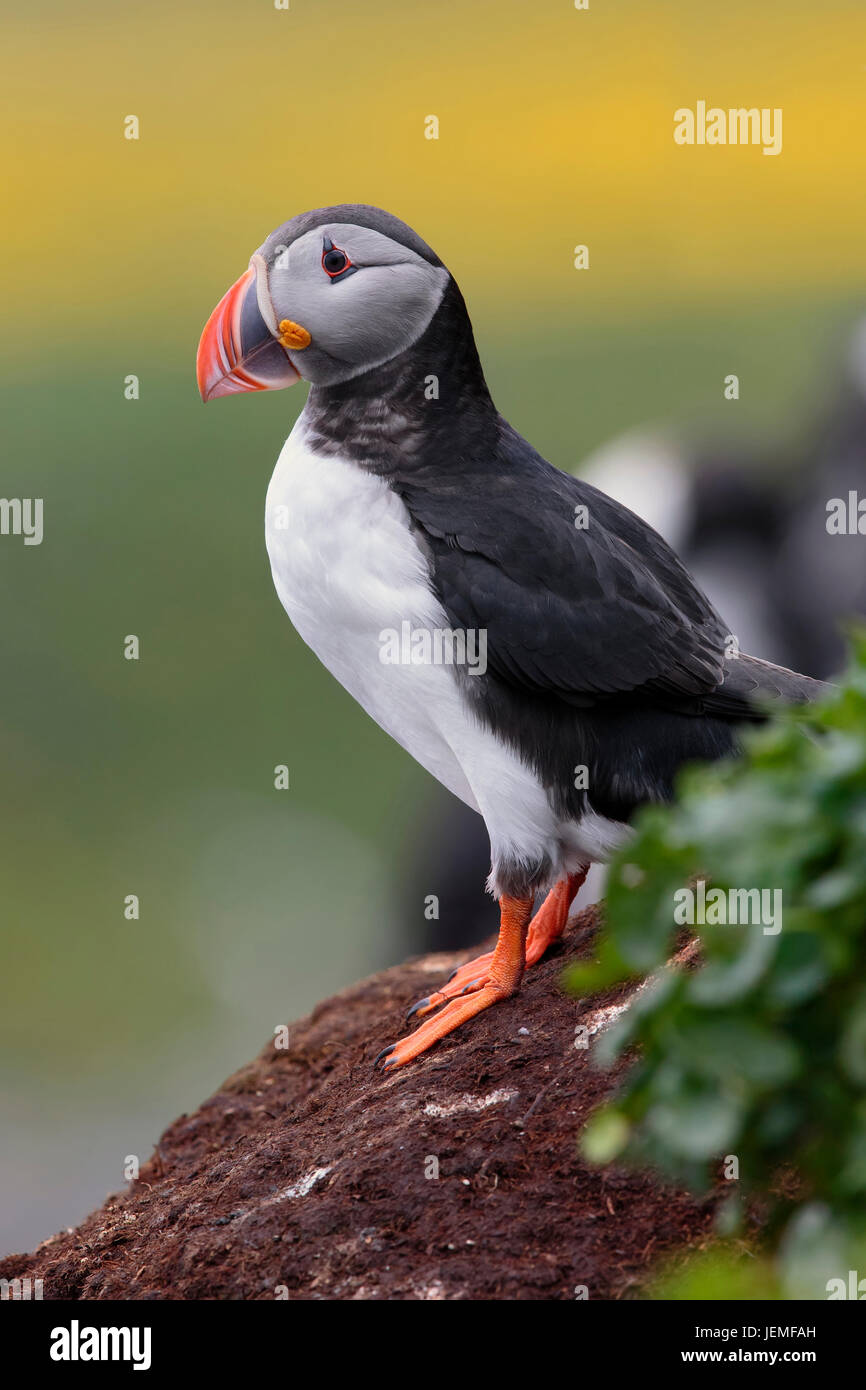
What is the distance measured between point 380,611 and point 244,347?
0.85 m

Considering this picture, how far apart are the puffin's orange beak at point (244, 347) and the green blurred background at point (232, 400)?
3836mm

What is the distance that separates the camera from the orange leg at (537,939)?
15.0 ft

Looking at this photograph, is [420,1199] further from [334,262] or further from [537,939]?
[334,262]

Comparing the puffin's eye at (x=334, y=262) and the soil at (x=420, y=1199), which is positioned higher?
the puffin's eye at (x=334, y=262)

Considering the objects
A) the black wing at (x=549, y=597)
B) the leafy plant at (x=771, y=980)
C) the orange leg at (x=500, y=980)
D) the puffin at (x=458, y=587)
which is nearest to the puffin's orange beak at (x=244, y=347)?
the puffin at (x=458, y=587)

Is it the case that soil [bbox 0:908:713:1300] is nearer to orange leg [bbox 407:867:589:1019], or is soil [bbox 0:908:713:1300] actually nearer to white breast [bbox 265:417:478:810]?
orange leg [bbox 407:867:589:1019]

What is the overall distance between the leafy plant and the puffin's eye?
2.45 m

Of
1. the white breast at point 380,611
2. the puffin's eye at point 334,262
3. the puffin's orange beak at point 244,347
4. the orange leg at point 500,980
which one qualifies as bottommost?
the orange leg at point 500,980

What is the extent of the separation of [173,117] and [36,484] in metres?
5.91

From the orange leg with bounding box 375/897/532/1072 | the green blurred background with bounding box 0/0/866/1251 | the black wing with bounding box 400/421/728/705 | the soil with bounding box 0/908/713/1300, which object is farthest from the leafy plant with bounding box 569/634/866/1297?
the green blurred background with bounding box 0/0/866/1251

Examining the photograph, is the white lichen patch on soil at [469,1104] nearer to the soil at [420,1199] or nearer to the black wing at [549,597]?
the soil at [420,1199]

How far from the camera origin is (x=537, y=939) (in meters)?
4.64

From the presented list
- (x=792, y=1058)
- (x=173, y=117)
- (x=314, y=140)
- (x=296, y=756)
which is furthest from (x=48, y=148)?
(x=792, y=1058)

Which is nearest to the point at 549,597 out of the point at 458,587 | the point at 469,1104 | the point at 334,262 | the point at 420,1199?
the point at 458,587
